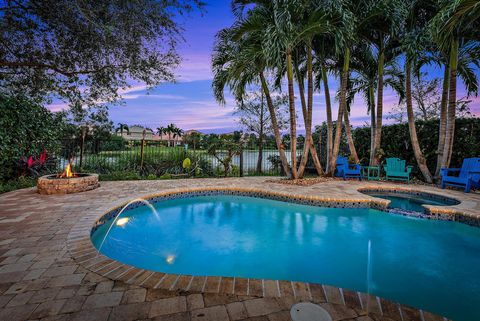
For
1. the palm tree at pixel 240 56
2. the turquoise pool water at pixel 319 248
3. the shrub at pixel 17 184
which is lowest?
the turquoise pool water at pixel 319 248

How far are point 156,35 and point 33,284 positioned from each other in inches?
206

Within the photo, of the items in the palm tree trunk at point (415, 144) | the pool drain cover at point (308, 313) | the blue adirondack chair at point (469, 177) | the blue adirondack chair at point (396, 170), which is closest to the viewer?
the pool drain cover at point (308, 313)

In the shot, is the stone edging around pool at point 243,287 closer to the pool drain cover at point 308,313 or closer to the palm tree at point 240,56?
the pool drain cover at point 308,313

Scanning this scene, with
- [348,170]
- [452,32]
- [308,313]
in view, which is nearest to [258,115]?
[348,170]

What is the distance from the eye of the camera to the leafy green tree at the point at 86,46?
453 centimetres

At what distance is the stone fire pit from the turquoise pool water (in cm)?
184

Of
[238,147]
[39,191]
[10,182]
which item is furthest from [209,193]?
[10,182]

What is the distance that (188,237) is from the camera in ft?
14.3

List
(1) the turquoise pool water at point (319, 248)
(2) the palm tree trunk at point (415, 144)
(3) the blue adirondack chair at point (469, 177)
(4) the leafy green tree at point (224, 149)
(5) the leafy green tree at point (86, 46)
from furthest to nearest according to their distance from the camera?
(4) the leafy green tree at point (224, 149)
(2) the palm tree trunk at point (415, 144)
(3) the blue adirondack chair at point (469, 177)
(5) the leafy green tree at point (86, 46)
(1) the turquoise pool water at point (319, 248)

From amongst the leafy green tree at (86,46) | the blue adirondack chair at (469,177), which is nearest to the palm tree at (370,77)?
the blue adirondack chair at (469,177)

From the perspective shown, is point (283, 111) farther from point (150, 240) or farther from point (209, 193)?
point (150, 240)

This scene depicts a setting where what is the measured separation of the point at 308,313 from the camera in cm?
165

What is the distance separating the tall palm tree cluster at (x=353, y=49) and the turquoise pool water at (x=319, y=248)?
11.7ft

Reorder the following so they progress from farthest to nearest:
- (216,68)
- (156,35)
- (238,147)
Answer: (238,147) → (216,68) → (156,35)
